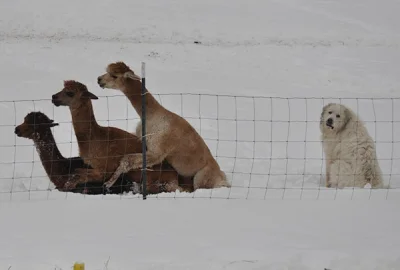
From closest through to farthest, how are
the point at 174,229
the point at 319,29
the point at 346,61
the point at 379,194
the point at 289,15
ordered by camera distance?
the point at 174,229 → the point at 379,194 → the point at 346,61 → the point at 319,29 → the point at 289,15

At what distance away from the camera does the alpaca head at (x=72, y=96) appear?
866 cm

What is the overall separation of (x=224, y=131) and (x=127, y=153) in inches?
150

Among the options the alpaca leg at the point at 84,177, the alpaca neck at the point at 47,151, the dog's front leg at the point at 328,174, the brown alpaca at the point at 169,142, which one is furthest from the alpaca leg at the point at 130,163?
the dog's front leg at the point at 328,174

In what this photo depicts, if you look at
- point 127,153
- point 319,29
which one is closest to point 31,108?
point 127,153

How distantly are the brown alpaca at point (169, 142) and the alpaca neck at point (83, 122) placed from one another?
377mm

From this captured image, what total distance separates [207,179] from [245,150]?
269cm

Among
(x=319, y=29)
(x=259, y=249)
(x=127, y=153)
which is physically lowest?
(x=259, y=249)

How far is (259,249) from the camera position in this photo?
6633mm

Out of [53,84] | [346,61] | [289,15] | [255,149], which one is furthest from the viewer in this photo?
[289,15]

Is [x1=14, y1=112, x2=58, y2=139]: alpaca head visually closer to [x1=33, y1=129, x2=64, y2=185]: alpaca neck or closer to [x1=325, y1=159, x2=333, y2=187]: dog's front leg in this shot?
[x1=33, y1=129, x2=64, y2=185]: alpaca neck

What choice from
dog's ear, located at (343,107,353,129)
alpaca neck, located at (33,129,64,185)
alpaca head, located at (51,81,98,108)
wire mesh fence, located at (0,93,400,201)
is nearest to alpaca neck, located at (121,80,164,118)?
wire mesh fence, located at (0,93,400,201)

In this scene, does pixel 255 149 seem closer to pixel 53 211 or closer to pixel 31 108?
pixel 31 108

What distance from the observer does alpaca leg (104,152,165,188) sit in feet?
28.1

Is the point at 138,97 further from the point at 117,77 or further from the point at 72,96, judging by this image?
the point at 72,96
